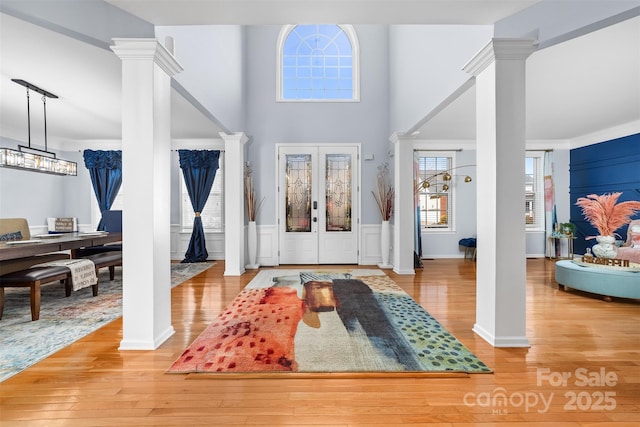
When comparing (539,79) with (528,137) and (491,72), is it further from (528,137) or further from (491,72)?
(528,137)

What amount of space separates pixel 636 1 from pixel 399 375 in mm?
2626

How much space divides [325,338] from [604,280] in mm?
3362

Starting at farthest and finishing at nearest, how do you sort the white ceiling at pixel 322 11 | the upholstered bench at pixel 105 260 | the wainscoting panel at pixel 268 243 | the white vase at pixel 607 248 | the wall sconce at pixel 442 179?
the wall sconce at pixel 442 179 < the wainscoting panel at pixel 268 243 < the upholstered bench at pixel 105 260 < the white vase at pixel 607 248 < the white ceiling at pixel 322 11

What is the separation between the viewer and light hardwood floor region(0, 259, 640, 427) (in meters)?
1.58

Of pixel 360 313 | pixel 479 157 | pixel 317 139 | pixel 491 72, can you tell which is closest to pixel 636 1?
pixel 491 72

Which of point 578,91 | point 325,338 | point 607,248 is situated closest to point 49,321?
point 325,338

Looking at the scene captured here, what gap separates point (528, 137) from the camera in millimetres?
6262

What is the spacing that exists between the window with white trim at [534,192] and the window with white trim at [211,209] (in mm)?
6450

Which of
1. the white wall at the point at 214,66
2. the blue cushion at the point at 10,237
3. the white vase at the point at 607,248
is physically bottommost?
the white vase at the point at 607,248

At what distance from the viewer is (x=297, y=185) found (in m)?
5.96

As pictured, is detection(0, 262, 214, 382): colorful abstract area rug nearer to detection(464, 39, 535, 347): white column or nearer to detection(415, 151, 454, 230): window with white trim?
detection(464, 39, 535, 347): white column

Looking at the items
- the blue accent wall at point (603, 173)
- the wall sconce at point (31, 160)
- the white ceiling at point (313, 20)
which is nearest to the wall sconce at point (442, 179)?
the white ceiling at point (313, 20)

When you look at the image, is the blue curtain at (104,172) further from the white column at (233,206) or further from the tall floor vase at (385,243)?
the tall floor vase at (385,243)

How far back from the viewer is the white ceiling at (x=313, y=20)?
230cm
